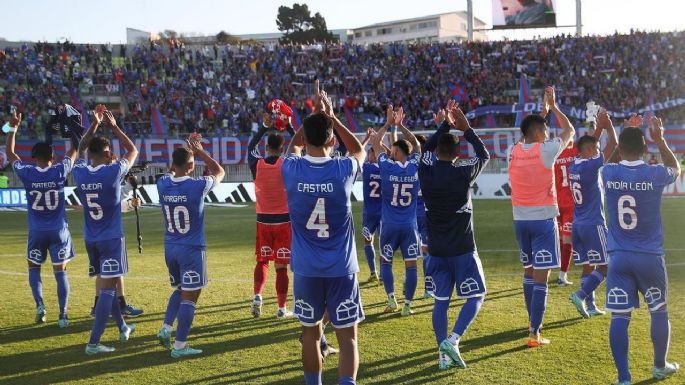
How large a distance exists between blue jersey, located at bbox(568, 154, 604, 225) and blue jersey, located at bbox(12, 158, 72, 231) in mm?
6809

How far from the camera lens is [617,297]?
6.60m

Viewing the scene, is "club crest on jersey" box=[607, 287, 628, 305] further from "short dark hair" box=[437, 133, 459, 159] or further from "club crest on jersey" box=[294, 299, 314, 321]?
"club crest on jersey" box=[294, 299, 314, 321]

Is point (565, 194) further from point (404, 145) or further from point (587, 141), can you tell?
point (404, 145)

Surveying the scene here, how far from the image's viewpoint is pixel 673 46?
145 ft

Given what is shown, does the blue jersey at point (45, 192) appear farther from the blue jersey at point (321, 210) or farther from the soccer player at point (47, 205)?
the blue jersey at point (321, 210)

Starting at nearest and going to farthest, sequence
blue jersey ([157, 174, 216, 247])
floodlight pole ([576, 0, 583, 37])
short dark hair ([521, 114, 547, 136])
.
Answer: blue jersey ([157, 174, 216, 247])
short dark hair ([521, 114, 547, 136])
floodlight pole ([576, 0, 583, 37])

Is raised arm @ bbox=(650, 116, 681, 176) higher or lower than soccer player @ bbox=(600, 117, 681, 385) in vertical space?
higher

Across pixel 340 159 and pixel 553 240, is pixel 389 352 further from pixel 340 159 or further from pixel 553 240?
pixel 340 159

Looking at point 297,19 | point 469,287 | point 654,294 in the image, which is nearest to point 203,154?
point 469,287

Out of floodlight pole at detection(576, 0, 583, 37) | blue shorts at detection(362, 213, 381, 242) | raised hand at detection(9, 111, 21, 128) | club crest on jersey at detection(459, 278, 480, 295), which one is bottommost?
club crest on jersey at detection(459, 278, 480, 295)

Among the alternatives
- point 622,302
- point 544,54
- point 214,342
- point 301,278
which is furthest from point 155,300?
point 544,54

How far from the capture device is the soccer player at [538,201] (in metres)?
8.16

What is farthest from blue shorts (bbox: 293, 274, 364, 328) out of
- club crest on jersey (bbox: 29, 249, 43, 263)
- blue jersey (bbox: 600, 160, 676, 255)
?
club crest on jersey (bbox: 29, 249, 43, 263)

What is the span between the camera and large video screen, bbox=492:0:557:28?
5475 cm
